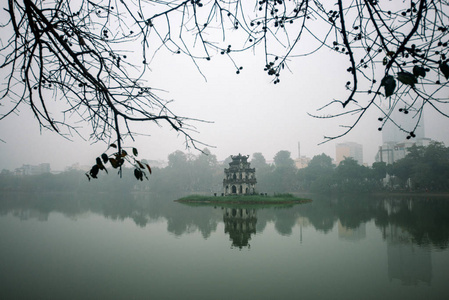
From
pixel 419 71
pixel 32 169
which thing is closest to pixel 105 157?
pixel 419 71

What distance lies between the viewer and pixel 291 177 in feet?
168

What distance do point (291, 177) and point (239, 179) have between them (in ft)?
69.7

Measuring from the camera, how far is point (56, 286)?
6.21 metres

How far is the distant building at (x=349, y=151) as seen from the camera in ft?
328

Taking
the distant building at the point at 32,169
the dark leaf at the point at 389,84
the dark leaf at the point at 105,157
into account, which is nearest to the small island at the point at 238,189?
the dark leaf at the point at 105,157

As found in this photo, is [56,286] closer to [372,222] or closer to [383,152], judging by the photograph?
[372,222]

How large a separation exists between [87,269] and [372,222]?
1350cm

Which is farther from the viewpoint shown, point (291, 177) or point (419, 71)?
point (291, 177)

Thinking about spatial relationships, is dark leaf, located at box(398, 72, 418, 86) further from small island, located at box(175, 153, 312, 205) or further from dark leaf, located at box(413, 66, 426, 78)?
small island, located at box(175, 153, 312, 205)

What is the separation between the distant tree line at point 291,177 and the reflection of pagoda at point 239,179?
17613 mm

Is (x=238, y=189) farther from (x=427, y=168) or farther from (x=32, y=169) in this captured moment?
(x=32, y=169)

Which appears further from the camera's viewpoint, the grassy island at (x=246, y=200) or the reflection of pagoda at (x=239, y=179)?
the reflection of pagoda at (x=239, y=179)

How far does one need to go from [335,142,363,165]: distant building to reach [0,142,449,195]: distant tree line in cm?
4219

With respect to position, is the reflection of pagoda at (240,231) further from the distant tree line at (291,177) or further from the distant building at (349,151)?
the distant building at (349,151)
